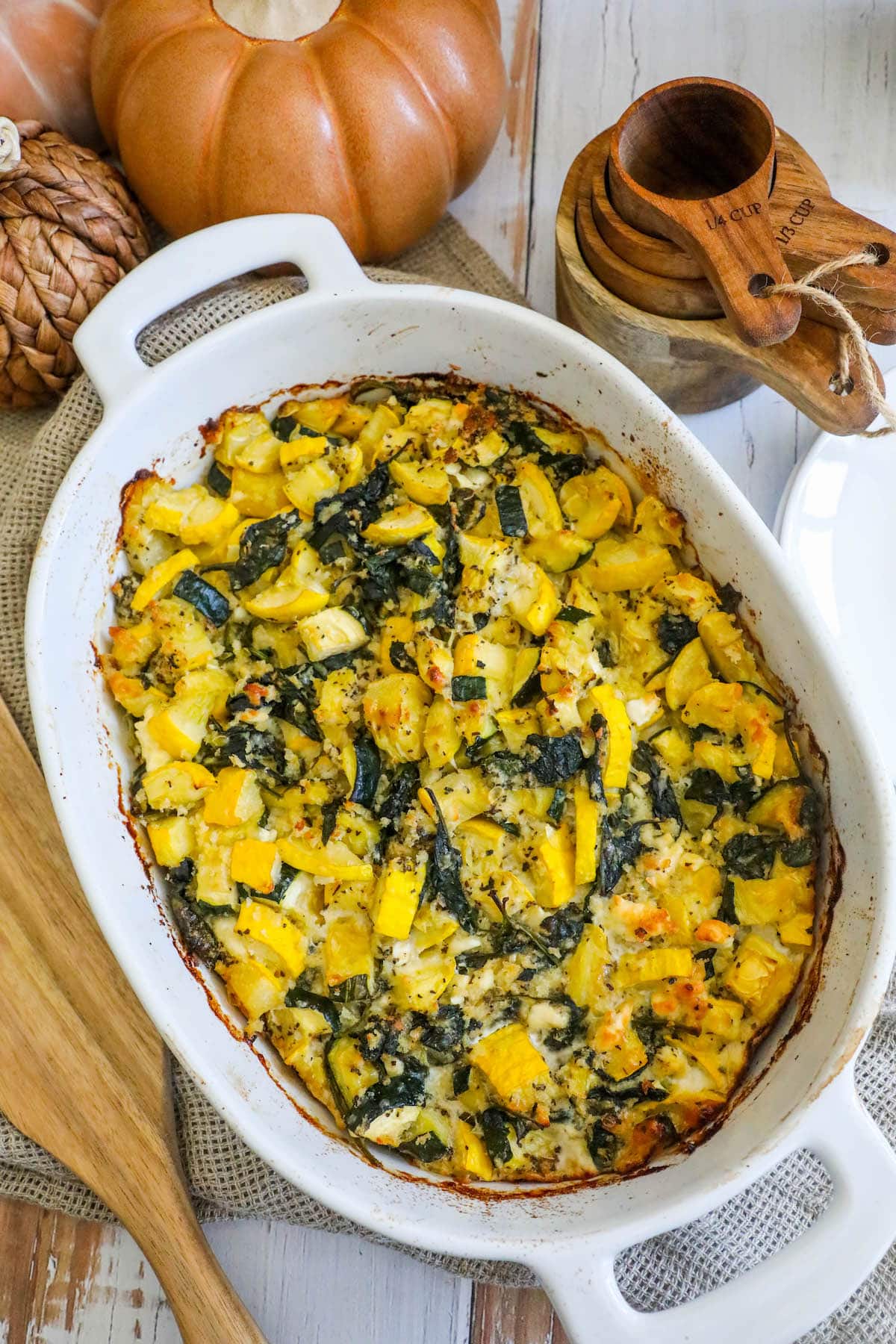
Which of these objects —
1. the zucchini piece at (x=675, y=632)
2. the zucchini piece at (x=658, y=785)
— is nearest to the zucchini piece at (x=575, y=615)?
the zucchini piece at (x=675, y=632)

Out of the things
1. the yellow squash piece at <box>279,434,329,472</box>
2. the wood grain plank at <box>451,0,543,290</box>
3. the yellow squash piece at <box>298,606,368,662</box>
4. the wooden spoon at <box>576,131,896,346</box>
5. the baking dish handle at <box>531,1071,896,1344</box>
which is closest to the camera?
the baking dish handle at <box>531,1071,896,1344</box>

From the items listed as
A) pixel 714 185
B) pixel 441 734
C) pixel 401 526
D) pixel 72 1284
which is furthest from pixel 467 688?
pixel 72 1284

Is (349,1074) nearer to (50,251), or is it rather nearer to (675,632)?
(675,632)

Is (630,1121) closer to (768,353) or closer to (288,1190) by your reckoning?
(288,1190)

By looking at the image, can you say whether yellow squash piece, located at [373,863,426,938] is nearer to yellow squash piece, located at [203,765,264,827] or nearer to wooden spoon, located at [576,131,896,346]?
yellow squash piece, located at [203,765,264,827]

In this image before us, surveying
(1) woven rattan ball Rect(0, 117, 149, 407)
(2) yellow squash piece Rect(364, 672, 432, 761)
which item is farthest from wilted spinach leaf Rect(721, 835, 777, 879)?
(1) woven rattan ball Rect(0, 117, 149, 407)

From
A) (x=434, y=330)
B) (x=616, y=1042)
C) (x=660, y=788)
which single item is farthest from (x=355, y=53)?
(x=616, y=1042)

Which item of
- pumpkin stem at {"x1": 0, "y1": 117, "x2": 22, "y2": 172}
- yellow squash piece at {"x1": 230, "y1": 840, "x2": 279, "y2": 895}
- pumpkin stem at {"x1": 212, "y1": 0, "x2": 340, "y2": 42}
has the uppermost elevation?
pumpkin stem at {"x1": 212, "y1": 0, "x2": 340, "y2": 42}
